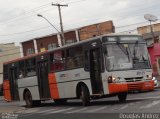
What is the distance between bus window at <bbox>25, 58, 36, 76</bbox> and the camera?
87.2 feet

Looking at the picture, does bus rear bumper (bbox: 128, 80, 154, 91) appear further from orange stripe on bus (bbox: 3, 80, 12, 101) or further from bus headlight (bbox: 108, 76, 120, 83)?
orange stripe on bus (bbox: 3, 80, 12, 101)

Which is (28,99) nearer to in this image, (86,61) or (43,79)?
(43,79)

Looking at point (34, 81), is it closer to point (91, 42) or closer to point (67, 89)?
point (67, 89)

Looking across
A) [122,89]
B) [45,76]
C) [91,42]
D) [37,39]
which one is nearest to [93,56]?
[91,42]

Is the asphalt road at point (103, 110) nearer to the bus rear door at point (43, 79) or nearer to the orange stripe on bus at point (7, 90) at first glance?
the bus rear door at point (43, 79)

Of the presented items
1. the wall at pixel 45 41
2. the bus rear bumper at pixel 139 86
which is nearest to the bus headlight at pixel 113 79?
the bus rear bumper at pixel 139 86

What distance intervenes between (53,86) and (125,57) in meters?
5.58

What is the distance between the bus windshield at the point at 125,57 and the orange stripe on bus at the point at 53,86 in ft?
16.1

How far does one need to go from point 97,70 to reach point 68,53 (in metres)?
2.49

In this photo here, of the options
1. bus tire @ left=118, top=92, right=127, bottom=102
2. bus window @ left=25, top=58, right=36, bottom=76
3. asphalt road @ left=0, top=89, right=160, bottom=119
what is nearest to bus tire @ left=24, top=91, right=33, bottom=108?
bus window @ left=25, top=58, right=36, bottom=76

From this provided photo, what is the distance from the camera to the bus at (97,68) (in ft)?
66.6

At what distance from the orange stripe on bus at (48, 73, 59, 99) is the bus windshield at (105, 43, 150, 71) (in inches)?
193

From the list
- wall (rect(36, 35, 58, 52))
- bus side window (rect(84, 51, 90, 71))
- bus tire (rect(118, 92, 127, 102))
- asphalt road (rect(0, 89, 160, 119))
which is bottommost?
asphalt road (rect(0, 89, 160, 119))

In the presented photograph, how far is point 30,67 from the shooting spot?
1059 inches
